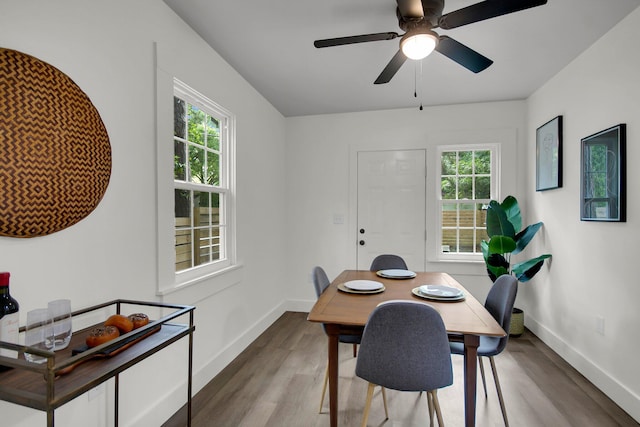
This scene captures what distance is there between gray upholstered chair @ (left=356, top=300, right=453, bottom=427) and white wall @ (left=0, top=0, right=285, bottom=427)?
1.31 metres

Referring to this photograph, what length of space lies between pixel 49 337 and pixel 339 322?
1151 millimetres

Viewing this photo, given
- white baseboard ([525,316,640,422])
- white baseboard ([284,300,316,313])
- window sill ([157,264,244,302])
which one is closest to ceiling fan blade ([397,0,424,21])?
window sill ([157,264,244,302])

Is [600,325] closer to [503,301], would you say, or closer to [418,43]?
[503,301]

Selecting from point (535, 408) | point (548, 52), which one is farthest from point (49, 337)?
point (548, 52)

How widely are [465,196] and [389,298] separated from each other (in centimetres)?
249

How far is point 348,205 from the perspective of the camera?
425 cm

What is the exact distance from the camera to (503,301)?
2.02 meters

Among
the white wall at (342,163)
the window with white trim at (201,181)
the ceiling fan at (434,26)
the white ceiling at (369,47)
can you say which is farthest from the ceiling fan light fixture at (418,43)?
the white wall at (342,163)

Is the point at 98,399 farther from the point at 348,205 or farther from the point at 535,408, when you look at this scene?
the point at 348,205

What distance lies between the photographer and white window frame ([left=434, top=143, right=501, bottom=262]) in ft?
12.7

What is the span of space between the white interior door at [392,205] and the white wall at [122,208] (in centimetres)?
193

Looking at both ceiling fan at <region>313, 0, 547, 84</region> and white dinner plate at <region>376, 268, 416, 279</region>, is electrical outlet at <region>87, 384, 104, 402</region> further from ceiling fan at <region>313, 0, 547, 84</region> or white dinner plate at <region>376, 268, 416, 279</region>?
ceiling fan at <region>313, 0, 547, 84</region>

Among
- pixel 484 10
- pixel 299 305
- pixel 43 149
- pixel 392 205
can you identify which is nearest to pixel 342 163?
pixel 392 205

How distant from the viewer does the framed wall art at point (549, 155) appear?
3008 mm
